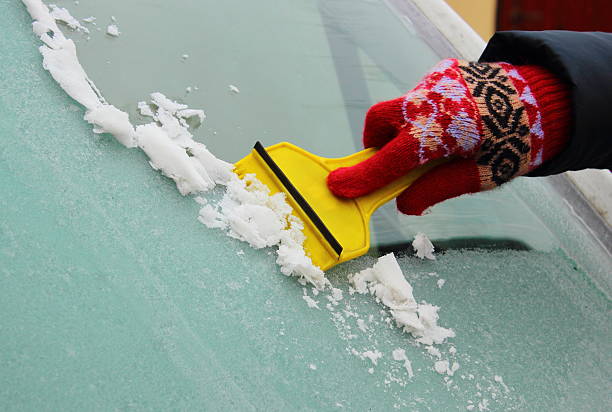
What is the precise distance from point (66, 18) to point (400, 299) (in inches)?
25.1

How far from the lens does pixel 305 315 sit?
0.66 metres

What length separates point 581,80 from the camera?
712mm

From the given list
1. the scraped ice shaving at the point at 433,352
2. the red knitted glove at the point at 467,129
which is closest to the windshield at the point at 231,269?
the scraped ice shaving at the point at 433,352

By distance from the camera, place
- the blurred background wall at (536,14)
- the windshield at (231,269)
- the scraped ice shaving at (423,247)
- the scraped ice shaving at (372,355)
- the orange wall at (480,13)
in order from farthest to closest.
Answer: the orange wall at (480,13) → the blurred background wall at (536,14) → the scraped ice shaving at (423,247) → the scraped ice shaving at (372,355) → the windshield at (231,269)

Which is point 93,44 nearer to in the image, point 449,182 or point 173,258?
point 173,258

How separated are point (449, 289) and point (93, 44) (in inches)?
24.8

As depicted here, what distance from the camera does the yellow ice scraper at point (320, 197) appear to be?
0.72 m

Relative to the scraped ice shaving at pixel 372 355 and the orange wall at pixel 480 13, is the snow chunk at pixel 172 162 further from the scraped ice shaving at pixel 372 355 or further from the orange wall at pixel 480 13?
the orange wall at pixel 480 13

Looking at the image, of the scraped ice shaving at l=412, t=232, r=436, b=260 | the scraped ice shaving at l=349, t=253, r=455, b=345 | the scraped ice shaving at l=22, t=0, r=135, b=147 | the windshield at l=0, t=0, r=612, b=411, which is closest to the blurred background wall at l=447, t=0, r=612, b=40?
the windshield at l=0, t=0, r=612, b=411

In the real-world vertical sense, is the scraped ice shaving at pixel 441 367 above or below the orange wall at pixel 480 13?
below

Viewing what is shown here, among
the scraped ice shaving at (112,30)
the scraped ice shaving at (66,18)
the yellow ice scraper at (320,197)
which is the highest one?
the scraped ice shaving at (66,18)

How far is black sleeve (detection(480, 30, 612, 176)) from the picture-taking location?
71 cm

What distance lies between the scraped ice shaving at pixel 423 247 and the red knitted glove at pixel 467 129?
0.20ft

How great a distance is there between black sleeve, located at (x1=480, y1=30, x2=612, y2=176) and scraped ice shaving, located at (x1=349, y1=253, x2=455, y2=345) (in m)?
0.27
